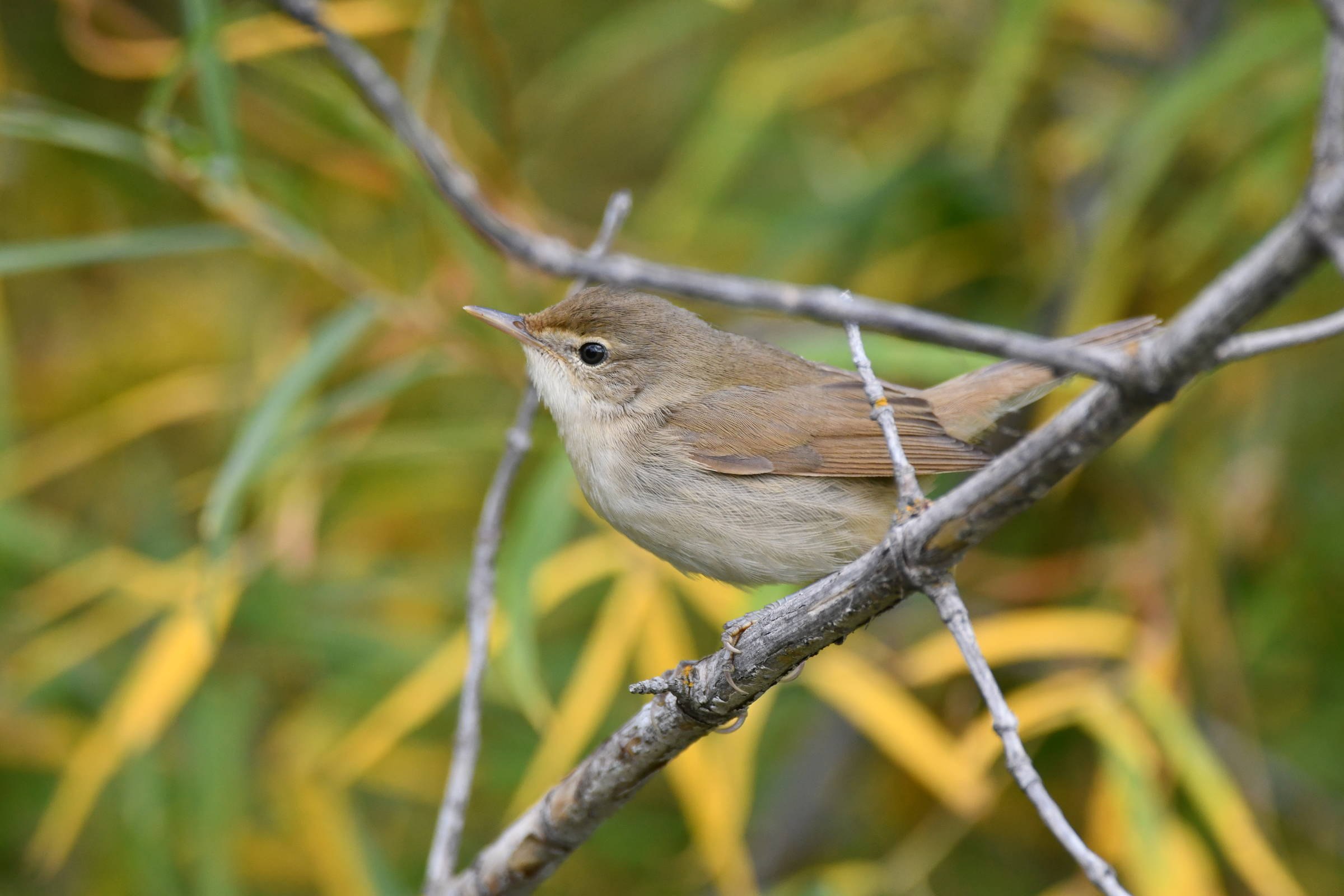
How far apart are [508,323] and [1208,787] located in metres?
2.06

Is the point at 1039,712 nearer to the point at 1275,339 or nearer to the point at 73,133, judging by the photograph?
the point at 1275,339

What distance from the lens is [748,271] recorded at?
4105 millimetres

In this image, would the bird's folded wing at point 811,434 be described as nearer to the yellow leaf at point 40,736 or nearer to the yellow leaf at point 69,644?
the yellow leaf at point 69,644

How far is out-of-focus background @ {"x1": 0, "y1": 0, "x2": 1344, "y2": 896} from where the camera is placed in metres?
3.28

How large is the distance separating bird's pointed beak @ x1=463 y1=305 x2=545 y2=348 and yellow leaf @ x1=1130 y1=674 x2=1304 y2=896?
184 cm

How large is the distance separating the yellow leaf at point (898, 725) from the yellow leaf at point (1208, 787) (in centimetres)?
48

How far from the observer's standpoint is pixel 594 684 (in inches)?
132

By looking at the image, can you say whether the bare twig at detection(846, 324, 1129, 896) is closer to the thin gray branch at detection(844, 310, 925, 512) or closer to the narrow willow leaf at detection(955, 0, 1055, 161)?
the thin gray branch at detection(844, 310, 925, 512)

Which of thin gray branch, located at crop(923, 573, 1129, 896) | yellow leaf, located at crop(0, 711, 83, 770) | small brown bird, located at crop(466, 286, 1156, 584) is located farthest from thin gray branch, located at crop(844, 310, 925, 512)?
yellow leaf, located at crop(0, 711, 83, 770)

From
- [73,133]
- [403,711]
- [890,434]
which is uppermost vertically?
[73,133]

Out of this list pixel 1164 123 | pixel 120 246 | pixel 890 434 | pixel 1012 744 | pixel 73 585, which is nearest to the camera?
pixel 1012 744

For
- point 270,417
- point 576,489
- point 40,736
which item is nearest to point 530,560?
point 576,489

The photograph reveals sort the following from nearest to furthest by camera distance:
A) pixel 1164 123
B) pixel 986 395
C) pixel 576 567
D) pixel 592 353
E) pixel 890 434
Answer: pixel 890 434
pixel 986 395
pixel 592 353
pixel 1164 123
pixel 576 567

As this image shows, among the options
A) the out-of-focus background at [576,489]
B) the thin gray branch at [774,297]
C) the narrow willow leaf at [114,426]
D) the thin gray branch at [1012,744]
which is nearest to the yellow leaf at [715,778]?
the out-of-focus background at [576,489]
